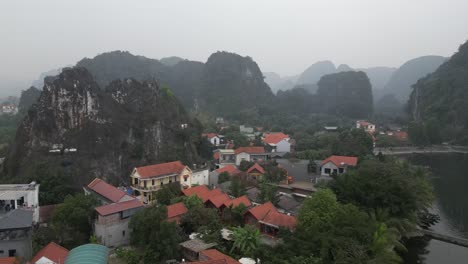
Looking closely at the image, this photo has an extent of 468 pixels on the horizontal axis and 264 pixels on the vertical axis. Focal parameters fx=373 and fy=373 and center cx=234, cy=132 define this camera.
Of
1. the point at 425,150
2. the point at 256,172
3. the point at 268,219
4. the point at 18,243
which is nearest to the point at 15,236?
the point at 18,243

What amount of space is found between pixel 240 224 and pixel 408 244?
28.9ft

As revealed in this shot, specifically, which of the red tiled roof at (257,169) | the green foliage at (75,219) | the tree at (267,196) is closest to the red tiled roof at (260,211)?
the tree at (267,196)

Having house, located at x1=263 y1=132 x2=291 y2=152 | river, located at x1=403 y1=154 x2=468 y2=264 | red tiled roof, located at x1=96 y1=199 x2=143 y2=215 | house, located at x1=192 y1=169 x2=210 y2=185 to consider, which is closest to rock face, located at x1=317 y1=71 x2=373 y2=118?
river, located at x1=403 y1=154 x2=468 y2=264

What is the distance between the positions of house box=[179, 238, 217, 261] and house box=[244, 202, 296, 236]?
2.56 m

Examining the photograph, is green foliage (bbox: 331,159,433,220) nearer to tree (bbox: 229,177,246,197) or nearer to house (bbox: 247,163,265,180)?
tree (bbox: 229,177,246,197)

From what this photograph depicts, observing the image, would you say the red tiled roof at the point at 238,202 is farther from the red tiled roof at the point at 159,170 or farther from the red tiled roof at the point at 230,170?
the red tiled roof at the point at 230,170

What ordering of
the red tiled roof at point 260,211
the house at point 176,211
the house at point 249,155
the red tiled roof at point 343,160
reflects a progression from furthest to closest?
the house at point 249,155 → the red tiled roof at point 343,160 → the house at point 176,211 → the red tiled roof at point 260,211

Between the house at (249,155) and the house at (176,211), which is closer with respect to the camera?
the house at (176,211)

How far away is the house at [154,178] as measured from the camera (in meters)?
22.2

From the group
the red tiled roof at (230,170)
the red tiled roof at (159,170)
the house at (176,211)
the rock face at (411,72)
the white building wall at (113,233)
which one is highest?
the rock face at (411,72)

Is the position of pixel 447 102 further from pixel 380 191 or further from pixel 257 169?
pixel 380 191

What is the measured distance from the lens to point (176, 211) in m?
17.5

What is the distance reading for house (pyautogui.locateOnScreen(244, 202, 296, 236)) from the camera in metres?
16.0

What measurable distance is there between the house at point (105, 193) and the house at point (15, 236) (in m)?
4.30
